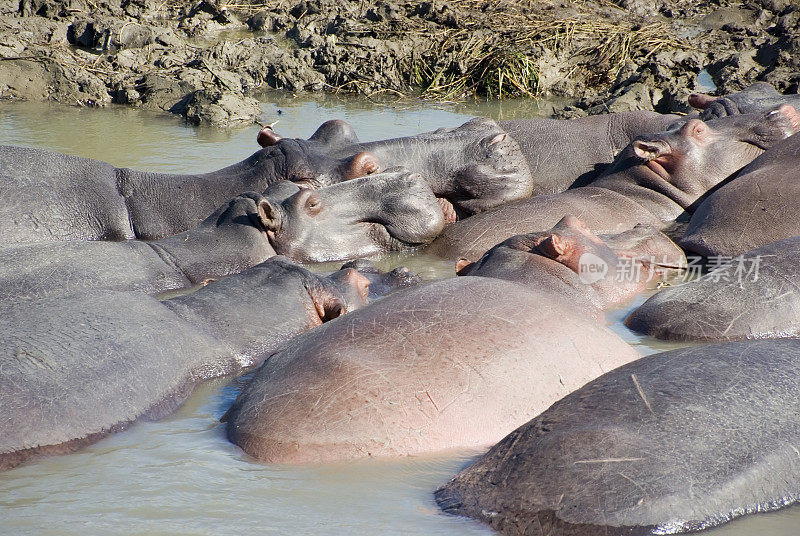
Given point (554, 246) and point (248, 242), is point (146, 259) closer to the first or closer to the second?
point (248, 242)

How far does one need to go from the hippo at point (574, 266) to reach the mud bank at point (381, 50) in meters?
4.16

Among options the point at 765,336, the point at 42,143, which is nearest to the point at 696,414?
the point at 765,336

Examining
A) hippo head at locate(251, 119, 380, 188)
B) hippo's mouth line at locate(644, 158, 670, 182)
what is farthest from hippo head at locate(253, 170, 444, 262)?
hippo's mouth line at locate(644, 158, 670, 182)

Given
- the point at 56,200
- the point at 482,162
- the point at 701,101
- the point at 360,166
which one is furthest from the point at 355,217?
the point at 701,101

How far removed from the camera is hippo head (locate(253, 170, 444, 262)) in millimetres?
6184

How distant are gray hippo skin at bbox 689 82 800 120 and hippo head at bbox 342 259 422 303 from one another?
3.26 m

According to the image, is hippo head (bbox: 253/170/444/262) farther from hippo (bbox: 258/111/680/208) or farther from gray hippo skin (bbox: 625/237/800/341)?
gray hippo skin (bbox: 625/237/800/341)

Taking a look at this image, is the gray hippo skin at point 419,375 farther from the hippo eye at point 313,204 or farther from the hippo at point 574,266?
the hippo eye at point 313,204

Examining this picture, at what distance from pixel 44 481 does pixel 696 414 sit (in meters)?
2.08

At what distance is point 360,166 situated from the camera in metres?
6.76

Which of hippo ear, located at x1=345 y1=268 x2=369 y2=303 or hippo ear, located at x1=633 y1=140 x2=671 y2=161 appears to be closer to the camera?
hippo ear, located at x1=345 y1=268 x2=369 y2=303

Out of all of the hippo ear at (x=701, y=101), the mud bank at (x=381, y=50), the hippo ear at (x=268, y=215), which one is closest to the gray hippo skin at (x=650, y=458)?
the hippo ear at (x=268, y=215)

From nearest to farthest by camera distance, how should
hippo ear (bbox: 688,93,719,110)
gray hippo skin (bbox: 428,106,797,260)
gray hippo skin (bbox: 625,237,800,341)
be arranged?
gray hippo skin (bbox: 625,237,800,341) < gray hippo skin (bbox: 428,106,797,260) < hippo ear (bbox: 688,93,719,110)

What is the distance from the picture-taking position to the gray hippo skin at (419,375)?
360cm
